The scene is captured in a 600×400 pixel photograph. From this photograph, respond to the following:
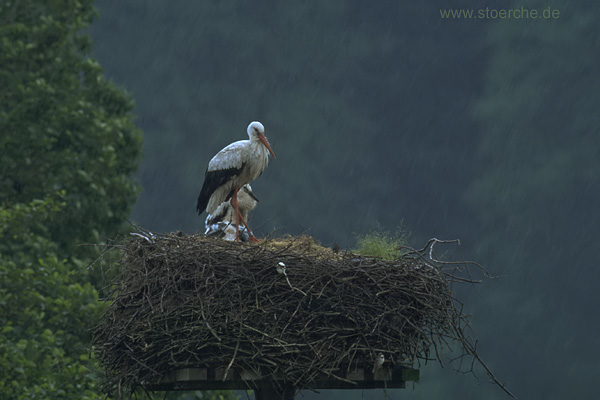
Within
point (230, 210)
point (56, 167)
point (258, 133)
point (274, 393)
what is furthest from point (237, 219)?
point (56, 167)

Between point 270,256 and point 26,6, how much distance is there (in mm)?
13251

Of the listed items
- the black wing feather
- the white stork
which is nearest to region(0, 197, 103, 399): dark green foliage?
the black wing feather

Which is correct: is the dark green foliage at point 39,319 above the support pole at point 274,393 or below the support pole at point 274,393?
above

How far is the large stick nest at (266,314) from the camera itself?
25.6 feet

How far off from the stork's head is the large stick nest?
243cm

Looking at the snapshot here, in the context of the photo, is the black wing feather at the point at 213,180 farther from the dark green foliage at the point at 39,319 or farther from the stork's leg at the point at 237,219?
the dark green foliage at the point at 39,319

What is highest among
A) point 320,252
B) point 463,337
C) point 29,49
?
point 29,49

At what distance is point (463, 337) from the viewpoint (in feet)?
28.6

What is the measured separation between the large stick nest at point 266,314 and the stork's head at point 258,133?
2429mm

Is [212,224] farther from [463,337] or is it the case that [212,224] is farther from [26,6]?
[26,6]

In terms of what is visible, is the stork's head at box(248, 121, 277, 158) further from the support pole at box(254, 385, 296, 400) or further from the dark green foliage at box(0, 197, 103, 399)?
the dark green foliage at box(0, 197, 103, 399)

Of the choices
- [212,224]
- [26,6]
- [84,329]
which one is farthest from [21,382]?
[26,6]

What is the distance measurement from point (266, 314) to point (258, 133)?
11.4 feet

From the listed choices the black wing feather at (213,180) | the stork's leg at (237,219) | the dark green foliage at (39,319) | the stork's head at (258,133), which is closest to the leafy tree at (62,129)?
the dark green foliage at (39,319)
